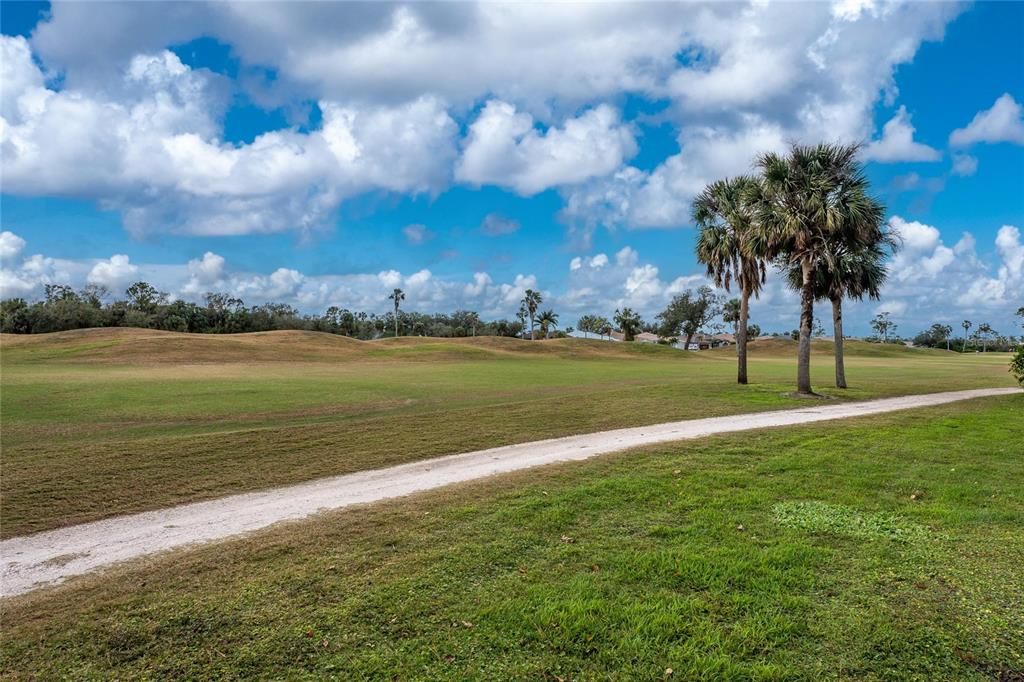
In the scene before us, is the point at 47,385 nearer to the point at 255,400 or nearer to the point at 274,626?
the point at 255,400

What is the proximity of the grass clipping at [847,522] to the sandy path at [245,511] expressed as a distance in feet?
15.7

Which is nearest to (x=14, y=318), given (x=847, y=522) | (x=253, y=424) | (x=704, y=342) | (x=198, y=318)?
(x=198, y=318)

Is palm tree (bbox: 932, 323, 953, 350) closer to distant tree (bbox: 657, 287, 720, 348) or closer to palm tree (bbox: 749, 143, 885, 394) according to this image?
distant tree (bbox: 657, 287, 720, 348)

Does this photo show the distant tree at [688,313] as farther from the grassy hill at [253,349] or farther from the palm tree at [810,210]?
the palm tree at [810,210]

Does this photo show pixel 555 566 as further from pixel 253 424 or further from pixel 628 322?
pixel 628 322

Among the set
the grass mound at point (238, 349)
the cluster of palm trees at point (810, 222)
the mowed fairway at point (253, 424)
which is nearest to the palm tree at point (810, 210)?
the cluster of palm trees at point (810, 222)

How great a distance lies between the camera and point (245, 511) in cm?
874

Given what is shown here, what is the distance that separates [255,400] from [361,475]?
12777 millimetres

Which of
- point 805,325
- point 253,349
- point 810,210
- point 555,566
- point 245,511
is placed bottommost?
point 245,511

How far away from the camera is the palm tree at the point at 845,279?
94.6ft

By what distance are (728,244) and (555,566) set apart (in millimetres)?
27874

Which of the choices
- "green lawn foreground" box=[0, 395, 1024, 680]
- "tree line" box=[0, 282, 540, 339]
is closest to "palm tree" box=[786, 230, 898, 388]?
"green lawn foreground" box=[0, 395, 1024, 680]

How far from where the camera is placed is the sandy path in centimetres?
691

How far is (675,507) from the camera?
832 cm
